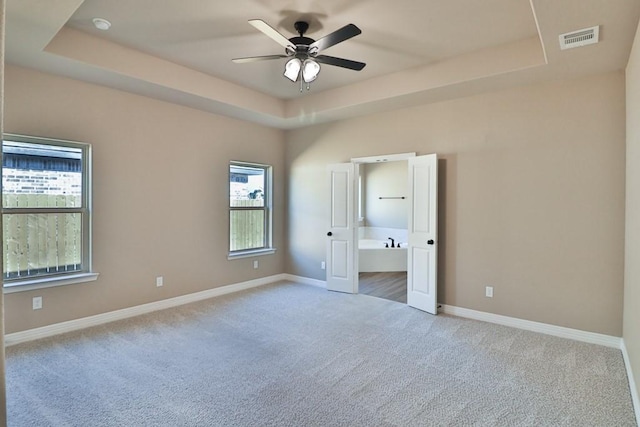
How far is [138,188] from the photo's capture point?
4.35m

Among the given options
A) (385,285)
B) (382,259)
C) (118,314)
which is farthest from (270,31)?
(382,259)

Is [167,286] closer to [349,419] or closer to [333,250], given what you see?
[333,250]

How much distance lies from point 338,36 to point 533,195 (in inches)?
109

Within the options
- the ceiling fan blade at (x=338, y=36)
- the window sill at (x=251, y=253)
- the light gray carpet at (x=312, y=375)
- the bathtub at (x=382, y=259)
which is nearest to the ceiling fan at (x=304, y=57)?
the ceiling fan blade at (x=338, y=36)

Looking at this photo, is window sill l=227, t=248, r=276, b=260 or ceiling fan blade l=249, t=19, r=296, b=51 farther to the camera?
window sill l=227, t=248, r=276, b=260

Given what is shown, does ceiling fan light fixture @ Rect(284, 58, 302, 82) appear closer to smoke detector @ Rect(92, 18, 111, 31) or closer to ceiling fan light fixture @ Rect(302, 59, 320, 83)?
ceiling fan light fixture @ Rect(302, 59, 320, 83)

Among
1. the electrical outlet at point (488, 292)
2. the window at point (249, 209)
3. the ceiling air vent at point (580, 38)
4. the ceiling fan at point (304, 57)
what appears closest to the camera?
the ceiling air vent at point (580, 38)

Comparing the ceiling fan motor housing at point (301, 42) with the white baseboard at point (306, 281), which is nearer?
the ceiling fan motor housing at point (301, 42)

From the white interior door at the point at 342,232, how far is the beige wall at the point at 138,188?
138cm

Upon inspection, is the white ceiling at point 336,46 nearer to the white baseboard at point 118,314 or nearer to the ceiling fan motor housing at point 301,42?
the ceiling fan motor housing at point 301,42

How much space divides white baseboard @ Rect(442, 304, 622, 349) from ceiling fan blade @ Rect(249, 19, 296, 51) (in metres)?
3.58

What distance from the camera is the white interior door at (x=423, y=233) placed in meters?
4.41

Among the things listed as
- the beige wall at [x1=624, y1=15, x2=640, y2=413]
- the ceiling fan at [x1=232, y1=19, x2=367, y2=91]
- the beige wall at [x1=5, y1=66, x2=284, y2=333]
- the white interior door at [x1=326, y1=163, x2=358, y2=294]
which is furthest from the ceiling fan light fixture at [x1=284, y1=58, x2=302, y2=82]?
the beige wall at [x1=624, y1=15, x2=640, y2=413]

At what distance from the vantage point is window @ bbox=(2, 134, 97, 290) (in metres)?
3.51
